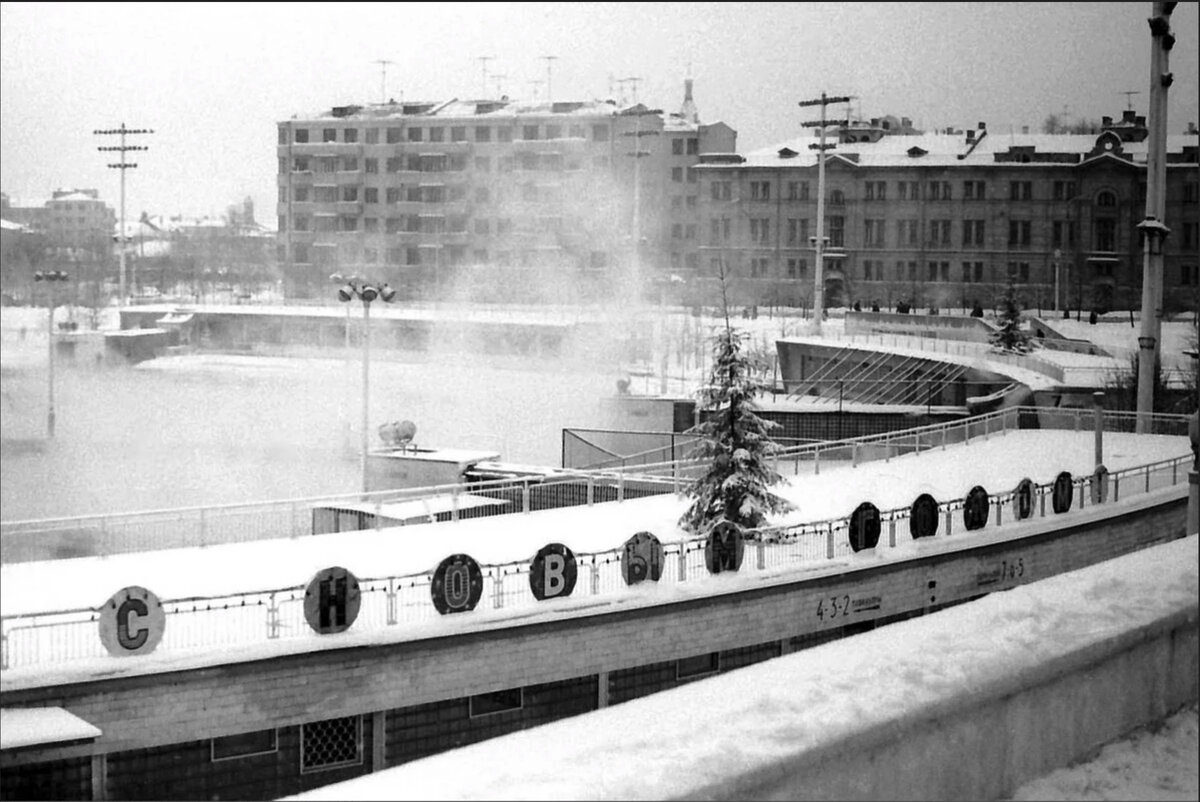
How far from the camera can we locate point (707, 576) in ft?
51.5

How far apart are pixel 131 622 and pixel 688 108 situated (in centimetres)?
7232

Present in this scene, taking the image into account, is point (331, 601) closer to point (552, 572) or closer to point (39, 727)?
point (552, 572)

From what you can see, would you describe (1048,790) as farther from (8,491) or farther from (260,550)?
(8,491)

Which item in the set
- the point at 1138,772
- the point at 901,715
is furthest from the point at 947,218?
the point at 901,715

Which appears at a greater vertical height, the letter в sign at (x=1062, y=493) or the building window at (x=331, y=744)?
the letter в sign at (x=1062, y=493)

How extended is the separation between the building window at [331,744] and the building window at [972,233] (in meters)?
53.4

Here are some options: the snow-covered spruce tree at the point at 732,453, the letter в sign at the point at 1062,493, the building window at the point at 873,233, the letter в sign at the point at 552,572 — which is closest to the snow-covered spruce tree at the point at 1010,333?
the building window at the point at 873,233

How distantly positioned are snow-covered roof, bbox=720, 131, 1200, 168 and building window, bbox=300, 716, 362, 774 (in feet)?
173

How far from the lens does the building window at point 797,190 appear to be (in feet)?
213

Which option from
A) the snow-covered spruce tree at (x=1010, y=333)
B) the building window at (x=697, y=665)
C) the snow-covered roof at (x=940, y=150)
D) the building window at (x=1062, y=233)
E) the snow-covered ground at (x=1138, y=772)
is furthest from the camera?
the snow-covered roof at (x=940, y=150)

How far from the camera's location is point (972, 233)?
62750 mm

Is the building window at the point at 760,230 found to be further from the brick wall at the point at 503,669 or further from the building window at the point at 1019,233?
the brick wall at the point at 503,669

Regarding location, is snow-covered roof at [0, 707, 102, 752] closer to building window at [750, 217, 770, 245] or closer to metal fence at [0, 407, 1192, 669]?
metal fence at [0, 407, 1192, 669]

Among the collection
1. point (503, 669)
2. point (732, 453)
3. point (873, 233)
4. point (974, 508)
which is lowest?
point (503, 669)
